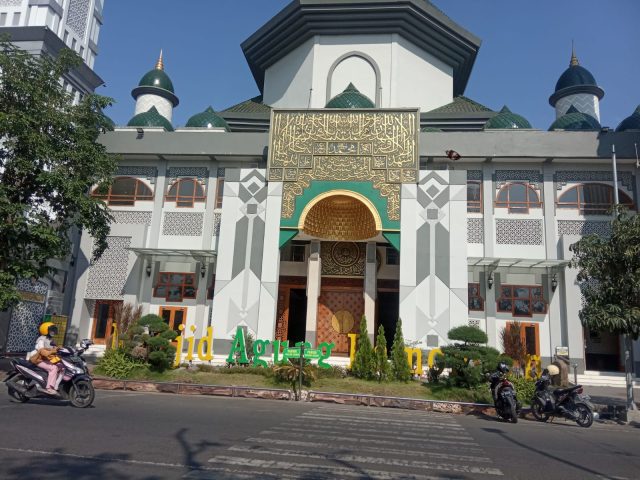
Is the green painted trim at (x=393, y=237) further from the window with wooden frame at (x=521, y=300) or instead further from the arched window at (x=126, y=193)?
the arched window at (x=126, y=193)

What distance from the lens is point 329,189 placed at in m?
16.1

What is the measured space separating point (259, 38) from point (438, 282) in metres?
14.5

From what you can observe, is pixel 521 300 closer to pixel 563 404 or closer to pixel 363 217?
pixel 363 217

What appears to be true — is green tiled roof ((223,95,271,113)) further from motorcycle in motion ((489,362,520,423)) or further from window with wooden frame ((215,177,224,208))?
motorcycle in motion ((489,362,520,423))

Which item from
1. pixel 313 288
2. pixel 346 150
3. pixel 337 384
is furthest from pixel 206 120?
pixel 337 384

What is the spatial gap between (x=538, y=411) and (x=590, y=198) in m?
11.0

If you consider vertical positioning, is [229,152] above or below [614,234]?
above

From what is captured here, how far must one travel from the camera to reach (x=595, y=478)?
14.2ft

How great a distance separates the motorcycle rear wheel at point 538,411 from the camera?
8.60 metres

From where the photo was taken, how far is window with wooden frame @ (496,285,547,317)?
1650cm

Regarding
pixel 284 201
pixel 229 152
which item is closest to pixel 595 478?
pixel 284 201

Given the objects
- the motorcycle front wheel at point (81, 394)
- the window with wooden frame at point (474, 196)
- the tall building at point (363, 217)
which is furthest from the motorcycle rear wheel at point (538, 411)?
the window with wooden frame at point (474, 196)

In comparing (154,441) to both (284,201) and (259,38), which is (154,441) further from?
(259,38)

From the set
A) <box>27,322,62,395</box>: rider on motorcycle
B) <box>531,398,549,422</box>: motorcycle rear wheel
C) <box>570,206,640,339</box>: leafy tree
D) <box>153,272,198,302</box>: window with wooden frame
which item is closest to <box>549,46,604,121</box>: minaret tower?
<box>570,206,640,339</box>: leafy tree
